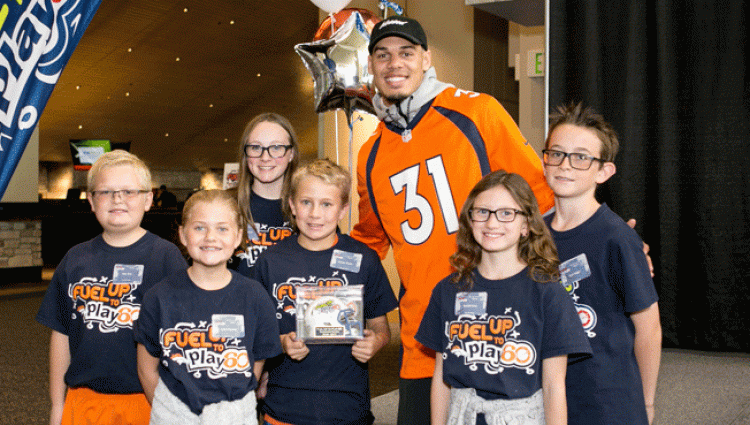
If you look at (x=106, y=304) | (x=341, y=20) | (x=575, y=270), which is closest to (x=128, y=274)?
(x=106, y=304)

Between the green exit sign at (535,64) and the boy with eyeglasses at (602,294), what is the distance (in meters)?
4.88

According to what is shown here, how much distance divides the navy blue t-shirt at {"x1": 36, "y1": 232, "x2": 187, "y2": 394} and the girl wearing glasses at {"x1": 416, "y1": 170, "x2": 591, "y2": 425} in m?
0.88

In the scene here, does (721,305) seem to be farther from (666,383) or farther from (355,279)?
(355,279)

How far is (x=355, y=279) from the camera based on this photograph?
2.12 m

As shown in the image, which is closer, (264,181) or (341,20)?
(264,181)

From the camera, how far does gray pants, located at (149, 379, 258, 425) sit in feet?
5.91

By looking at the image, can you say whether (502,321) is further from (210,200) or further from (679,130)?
(679,130)

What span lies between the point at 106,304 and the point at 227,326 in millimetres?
437

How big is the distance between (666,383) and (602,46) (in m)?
2.27

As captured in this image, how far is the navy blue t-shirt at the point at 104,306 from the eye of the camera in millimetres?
2012

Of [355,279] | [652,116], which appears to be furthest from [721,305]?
[355,279]

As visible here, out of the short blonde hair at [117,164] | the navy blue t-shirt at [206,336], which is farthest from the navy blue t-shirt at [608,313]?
the short blonde hair at [117,164]

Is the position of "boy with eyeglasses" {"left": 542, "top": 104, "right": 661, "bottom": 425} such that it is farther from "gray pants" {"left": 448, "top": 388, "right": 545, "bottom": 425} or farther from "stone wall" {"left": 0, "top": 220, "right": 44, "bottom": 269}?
"stone wall" {"left": 0, "top": 220, "right": 44, "bottom": 269}

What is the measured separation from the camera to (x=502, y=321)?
1.72 metres
